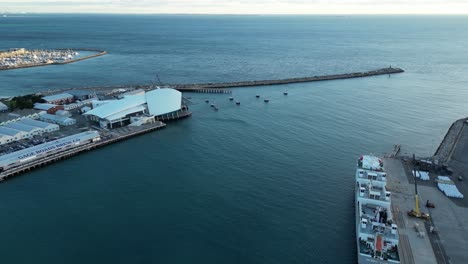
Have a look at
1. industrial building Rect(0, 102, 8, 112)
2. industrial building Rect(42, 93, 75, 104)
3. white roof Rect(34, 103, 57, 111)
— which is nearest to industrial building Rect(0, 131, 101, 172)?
white roof Rect(34, 103, 57, 111)

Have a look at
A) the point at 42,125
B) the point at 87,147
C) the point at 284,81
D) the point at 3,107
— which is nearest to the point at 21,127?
the point at 42,125

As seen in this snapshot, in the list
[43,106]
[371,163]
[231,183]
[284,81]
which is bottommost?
[231,183]

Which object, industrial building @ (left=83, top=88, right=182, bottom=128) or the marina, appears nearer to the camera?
the marina

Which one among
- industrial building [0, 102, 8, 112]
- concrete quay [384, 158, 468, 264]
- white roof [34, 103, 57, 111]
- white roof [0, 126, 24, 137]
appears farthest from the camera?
white roof [34, 103, 57, 111]

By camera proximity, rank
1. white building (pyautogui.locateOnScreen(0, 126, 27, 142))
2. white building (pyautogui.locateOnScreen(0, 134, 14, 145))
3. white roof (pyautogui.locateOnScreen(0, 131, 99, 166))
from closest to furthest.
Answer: white roof (pyautogui.locateOnScreen(0, 131, 99, 166)) → white building (pyautogui.locateOnScreen(0, 134, 14, 145)) → white building (pyautogui.locateOnScreen(0, 126, 27, 142))

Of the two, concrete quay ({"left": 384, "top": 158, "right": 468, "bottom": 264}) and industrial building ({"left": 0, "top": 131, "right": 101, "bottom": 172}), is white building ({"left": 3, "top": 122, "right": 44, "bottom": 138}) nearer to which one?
industrial building ({"left": 0, "top": 131, "right": 101, "bottom": 172})

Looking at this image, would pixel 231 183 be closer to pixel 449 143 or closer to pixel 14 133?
pixel 449 143

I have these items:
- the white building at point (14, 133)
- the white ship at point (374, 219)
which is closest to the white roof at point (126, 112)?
the white building at point (14, 133)
